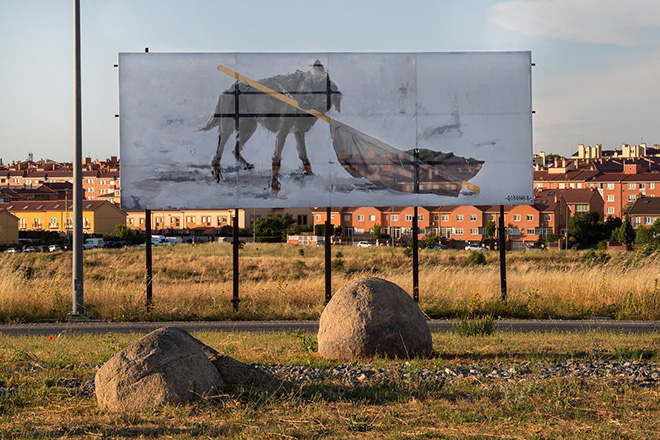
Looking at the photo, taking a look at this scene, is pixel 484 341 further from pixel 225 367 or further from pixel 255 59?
pixel 255 59

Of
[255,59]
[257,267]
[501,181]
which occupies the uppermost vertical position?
[255,59]

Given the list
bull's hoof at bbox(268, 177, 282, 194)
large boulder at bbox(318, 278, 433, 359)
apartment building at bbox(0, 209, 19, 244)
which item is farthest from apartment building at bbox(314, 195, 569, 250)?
large boulder at bbox(318, 278, 433, 359)

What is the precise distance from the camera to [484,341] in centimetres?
1107

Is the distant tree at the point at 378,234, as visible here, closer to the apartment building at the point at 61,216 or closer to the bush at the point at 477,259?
the apartment building at the point at 61,216

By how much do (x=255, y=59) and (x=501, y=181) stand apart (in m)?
6.37

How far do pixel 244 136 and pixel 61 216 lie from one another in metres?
84.5

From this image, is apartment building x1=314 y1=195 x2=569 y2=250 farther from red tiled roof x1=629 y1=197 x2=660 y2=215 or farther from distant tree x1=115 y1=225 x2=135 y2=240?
distant tree x1=115 y1=225 x2=135 y2=240

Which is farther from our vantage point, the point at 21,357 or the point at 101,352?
the point at 101,352

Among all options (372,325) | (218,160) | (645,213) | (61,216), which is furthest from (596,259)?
(61,216)

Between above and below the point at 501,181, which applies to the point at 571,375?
below

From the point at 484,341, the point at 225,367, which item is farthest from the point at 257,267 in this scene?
the point at 225,367

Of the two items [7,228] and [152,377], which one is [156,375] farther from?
[7,228]

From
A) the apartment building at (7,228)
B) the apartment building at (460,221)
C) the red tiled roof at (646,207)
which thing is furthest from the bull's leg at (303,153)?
the red tiled roof at (646,207)

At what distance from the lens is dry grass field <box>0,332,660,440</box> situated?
5.87m
